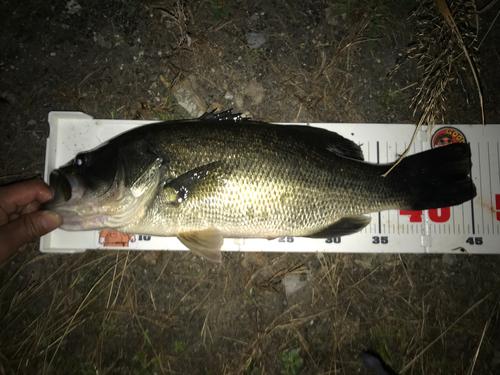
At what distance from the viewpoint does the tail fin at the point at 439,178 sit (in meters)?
2.18

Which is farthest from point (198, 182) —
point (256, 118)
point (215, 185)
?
point (256, 118)

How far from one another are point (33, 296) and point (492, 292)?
13.3 ft

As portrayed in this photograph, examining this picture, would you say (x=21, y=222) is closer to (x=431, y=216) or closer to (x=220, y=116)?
(x=220, y=116)

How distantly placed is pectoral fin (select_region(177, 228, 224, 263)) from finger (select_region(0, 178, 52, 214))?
1248 mm

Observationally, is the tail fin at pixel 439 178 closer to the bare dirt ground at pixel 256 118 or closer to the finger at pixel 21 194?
the bare dirt ground at pixel 256 118

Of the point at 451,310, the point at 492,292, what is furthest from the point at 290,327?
the point at 492,292

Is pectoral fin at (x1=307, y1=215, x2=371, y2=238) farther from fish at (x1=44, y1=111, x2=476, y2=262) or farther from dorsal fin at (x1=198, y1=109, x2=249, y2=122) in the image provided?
dorsal fin at (x1=198, y1=109, x2=249, y2=122)

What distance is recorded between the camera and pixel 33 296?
8.44ft

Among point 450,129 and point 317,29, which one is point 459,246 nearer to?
point 450,129

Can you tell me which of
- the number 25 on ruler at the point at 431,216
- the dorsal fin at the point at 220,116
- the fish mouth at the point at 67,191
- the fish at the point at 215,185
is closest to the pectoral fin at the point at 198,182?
the fish at the point at 215,185

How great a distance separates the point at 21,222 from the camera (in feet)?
6.67

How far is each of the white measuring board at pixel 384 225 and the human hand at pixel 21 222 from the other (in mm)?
280

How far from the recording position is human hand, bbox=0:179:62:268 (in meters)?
1.99

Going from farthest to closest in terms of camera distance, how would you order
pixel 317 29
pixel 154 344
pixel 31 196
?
pixel 317 29 → pixel 154 344 → pixel 31 196
